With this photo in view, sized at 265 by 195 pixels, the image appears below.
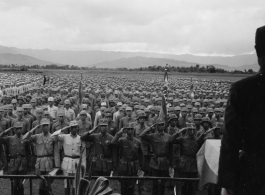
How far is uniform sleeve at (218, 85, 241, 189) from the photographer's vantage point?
6.72 ft

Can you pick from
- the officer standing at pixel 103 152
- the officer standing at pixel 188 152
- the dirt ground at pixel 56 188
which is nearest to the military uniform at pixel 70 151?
the officer standing at pixel 103 152

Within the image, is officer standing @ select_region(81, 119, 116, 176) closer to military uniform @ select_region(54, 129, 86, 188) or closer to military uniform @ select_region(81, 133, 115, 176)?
military uniform @ select_region(81, 133, 115, 176)

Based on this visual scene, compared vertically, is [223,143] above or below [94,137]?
above

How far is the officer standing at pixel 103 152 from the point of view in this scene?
7133 millimetres

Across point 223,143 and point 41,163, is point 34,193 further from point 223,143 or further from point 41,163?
point 223,143

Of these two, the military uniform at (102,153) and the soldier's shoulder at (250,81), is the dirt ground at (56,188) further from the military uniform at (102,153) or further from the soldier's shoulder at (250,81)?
the soldier's shoulder at (250,81)

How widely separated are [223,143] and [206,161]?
55.4 inches

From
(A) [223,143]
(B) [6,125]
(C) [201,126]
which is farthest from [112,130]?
(A) [223,143]

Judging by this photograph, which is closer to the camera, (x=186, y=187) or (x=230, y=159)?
(x=230, y=159)

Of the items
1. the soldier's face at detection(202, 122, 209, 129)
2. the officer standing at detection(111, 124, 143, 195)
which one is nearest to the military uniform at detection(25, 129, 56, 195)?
the officer standing at detection(111, 124, 143, 195)

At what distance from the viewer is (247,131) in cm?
207

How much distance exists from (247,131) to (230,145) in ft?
0.51

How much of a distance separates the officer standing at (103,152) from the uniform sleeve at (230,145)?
524cm

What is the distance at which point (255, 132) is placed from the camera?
2051 millimetres
